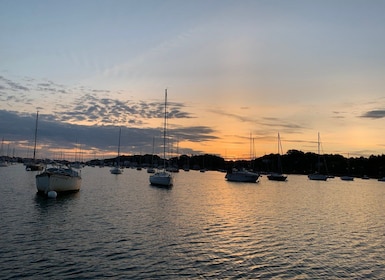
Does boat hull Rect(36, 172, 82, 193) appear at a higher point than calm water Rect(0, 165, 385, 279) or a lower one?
higher

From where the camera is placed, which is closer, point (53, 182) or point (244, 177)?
point (53, 182)

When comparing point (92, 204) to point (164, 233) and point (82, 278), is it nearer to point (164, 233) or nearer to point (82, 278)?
point (164, 233)

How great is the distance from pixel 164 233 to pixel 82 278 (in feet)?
37.5

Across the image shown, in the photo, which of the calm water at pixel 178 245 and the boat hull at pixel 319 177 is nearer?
the calm water at pixel 178 245

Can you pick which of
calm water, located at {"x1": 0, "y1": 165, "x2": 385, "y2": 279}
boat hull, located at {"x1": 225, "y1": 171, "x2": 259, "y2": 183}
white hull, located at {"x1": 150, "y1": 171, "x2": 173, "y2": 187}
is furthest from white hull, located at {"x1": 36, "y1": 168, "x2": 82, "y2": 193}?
boat hull, located at {"x1": 225, "y1": 171, "x2": 259, "y2": 183}

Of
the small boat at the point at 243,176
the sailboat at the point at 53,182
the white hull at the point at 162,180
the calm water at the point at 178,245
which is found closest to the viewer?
the calm water at the point at 178,245

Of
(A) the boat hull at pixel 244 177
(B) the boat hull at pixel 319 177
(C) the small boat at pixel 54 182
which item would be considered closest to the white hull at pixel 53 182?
(C) the small boat at pixel 54 182

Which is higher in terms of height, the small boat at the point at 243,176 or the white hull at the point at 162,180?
the small boat at the point at 243,176

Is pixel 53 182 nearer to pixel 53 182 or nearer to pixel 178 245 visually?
pixel 53 182

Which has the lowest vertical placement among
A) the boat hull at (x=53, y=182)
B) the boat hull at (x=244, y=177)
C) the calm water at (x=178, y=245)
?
the calm water at (x=178, y=245)

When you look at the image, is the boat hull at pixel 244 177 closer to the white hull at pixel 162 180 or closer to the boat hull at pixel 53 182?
the white hull at pixel 162 180

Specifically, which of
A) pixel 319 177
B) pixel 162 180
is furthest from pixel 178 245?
pixel 319 177

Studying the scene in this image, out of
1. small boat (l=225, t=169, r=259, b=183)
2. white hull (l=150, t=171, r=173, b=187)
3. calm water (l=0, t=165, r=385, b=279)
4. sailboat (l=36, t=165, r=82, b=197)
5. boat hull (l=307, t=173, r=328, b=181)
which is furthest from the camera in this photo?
boat hull (l=307, t=173, r=328, b=181)

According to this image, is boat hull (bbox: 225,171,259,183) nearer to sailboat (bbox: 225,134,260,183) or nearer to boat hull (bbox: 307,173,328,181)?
sailboat (bbox: 225,134,260,183)
